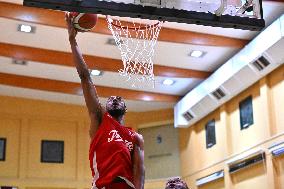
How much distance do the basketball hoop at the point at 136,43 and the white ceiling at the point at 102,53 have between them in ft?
1.14

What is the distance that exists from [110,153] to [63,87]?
1118 centimetres

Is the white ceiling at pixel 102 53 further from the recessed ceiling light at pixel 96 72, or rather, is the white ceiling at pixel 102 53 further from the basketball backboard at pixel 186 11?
the basketball backboard at pixel 186 11

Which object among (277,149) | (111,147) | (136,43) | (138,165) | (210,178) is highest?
(136,43)

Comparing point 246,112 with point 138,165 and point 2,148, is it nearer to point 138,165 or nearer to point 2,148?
point 2,148

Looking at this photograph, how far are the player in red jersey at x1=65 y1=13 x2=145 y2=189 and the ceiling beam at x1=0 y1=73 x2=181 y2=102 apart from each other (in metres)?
10.8

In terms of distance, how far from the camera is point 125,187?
333cm

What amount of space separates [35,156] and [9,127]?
111 centimetres

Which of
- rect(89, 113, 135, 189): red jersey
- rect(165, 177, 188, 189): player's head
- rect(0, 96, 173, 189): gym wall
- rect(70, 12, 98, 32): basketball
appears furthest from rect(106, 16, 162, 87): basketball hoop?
rect(89, 113, 135, 189): red jersey

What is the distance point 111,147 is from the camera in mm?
3410

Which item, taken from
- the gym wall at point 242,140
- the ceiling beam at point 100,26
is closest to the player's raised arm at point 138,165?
the ceiling beam at point 100,26

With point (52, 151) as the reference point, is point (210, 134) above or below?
above

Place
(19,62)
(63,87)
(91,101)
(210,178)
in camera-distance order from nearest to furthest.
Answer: (91,101), (19,62), (210,178), (63,87)

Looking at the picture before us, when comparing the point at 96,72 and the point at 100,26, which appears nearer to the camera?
the point at 100,26

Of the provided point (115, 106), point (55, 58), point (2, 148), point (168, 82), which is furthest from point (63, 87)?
point (115, 106)
